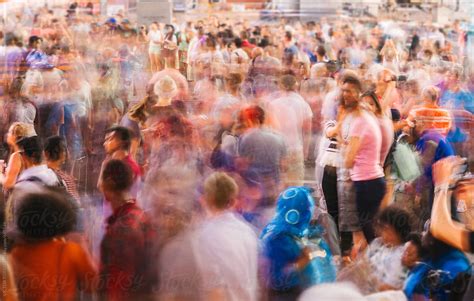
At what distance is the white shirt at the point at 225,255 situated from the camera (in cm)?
361

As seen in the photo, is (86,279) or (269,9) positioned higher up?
(269,9)

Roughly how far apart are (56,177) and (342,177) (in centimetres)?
154

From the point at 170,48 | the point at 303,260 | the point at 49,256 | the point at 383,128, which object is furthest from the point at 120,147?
the point at 170,48

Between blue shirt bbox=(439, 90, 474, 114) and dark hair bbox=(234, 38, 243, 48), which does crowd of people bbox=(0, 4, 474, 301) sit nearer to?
blue shirt bbox=(439, 90, 474, 114)

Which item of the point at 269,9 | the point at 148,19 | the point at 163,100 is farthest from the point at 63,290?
the point at 269,9

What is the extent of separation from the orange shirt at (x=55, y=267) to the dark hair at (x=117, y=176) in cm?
34

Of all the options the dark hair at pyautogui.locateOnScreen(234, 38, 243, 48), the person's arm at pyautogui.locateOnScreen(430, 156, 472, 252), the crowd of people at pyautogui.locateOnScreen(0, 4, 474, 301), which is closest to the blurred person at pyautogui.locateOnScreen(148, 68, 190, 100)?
the crowd of people at pyautogui.locateOnScreen(0, 4, 474, 301)

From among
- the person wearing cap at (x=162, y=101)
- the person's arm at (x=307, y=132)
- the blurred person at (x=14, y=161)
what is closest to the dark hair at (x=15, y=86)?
the blurred person at (x=14, y=161)

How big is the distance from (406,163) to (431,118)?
362 mm

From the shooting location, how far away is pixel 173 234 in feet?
12.7

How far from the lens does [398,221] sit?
392 centimetres

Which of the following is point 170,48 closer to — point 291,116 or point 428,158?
point 291,116

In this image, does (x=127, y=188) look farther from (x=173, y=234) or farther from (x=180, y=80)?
(x=180, y=80)

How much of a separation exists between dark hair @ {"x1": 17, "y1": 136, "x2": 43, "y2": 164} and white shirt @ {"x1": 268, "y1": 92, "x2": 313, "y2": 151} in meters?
1.43
